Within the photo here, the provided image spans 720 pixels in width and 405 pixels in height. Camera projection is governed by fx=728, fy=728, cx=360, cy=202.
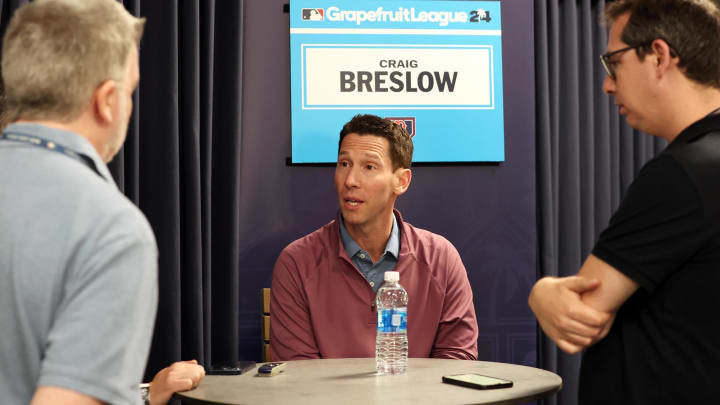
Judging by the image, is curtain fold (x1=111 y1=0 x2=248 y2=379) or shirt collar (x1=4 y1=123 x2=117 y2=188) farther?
curtain fold (x1=111 y1=0 x2=248 y2=379)

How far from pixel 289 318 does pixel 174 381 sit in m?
0.79

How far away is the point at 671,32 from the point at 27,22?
1.15m

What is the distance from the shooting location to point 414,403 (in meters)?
1.61

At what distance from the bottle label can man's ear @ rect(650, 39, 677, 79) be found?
1.07 meters

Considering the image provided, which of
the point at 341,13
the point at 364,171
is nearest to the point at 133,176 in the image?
the point at 364,171

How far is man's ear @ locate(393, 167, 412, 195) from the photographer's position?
113 inches

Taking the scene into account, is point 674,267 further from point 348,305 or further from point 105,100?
point 348,305

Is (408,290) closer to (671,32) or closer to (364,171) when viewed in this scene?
(364,171)

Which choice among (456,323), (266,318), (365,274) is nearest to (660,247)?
(456,323)

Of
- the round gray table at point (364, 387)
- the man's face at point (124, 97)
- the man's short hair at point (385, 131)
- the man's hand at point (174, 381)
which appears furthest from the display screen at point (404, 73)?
the man's face at point (124, 97)

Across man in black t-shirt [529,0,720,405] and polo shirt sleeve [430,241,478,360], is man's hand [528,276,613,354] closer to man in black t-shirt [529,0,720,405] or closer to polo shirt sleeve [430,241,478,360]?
man in black t-shirt [529,0,720,405]

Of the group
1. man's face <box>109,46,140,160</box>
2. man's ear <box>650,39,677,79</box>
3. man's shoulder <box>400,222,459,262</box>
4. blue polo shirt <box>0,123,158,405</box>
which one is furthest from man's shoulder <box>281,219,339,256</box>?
blue polo shirt <box>0,123,158,405</box>

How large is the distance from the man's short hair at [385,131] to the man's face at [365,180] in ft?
0.06

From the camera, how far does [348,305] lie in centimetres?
260
